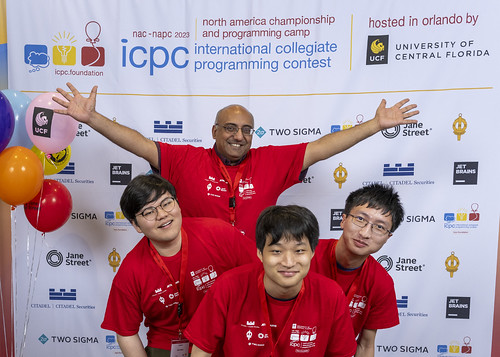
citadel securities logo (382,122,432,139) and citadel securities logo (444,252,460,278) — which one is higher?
citadel securities logo (382,122,432,139)

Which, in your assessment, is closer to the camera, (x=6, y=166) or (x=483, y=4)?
(x=6, y=166)

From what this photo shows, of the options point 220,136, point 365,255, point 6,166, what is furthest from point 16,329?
point 365,255

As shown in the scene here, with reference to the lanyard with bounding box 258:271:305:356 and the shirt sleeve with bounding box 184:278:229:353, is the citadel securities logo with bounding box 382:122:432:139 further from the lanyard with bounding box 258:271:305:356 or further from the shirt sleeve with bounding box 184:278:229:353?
the shirt sleeve with bounding box 184:278:229:353

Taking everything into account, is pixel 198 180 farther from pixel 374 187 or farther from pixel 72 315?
pixel 72 315

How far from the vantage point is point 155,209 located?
6.13ft

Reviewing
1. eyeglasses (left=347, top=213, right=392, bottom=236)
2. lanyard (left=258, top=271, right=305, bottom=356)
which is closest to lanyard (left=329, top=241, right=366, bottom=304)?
eyeglasses (left=347, top=213, right=392, bottom=236)

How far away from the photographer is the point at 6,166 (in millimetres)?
2254

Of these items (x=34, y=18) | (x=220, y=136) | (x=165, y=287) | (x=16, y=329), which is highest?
(x=34, y=18)

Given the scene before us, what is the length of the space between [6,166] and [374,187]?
172 centimetres

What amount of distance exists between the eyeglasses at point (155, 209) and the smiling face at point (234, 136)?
0.63 metres

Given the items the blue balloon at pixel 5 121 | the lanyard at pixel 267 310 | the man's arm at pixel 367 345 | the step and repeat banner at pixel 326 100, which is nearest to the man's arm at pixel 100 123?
the blue balloon at pixel 5 121

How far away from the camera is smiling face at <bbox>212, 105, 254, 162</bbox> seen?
2.43 meters

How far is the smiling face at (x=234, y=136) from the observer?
2.43m

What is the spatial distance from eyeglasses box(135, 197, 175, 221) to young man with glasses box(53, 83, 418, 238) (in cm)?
57
